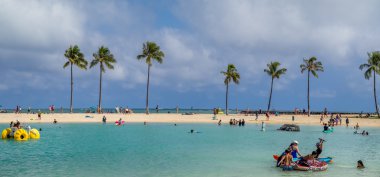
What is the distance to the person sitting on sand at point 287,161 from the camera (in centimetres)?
3034

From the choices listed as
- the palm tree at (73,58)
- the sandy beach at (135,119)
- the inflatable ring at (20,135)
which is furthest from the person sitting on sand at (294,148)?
the palm tree at (73,58)

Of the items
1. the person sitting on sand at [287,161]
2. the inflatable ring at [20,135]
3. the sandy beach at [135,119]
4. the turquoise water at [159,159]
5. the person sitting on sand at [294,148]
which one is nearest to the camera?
the turquoise water at [159,159]

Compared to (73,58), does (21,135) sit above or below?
below

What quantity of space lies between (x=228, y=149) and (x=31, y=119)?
200ft

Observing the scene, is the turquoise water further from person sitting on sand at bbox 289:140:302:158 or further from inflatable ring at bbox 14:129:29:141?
person sitting on sand at bbox 289:140:302:158

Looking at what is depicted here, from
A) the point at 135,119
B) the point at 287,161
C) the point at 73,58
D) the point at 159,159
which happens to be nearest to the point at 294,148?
the point at 287,161

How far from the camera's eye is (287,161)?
30.7 metres

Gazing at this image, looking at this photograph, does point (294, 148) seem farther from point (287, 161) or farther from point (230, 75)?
point (230, 75)

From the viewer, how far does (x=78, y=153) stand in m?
40.3

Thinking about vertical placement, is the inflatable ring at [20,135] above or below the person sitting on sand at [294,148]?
below

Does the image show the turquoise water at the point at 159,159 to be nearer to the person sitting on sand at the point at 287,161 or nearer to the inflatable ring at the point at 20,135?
the person sitting on sand at the point at 287,161

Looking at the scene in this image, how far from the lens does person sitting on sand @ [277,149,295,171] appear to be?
30.3 meters

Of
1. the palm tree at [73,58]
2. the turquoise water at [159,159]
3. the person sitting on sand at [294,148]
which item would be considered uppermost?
the palm tree at [73,58]

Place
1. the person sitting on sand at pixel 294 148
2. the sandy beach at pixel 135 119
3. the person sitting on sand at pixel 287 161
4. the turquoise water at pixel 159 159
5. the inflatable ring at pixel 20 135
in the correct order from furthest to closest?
the sandy beach at pixel 135 119 → the inflatable ring at pixel 20 135 → the person sitting on sand at pixel 294 148 → the person sitting on sand at pixel 287 161 → the turquoise water at pixel 159 159
